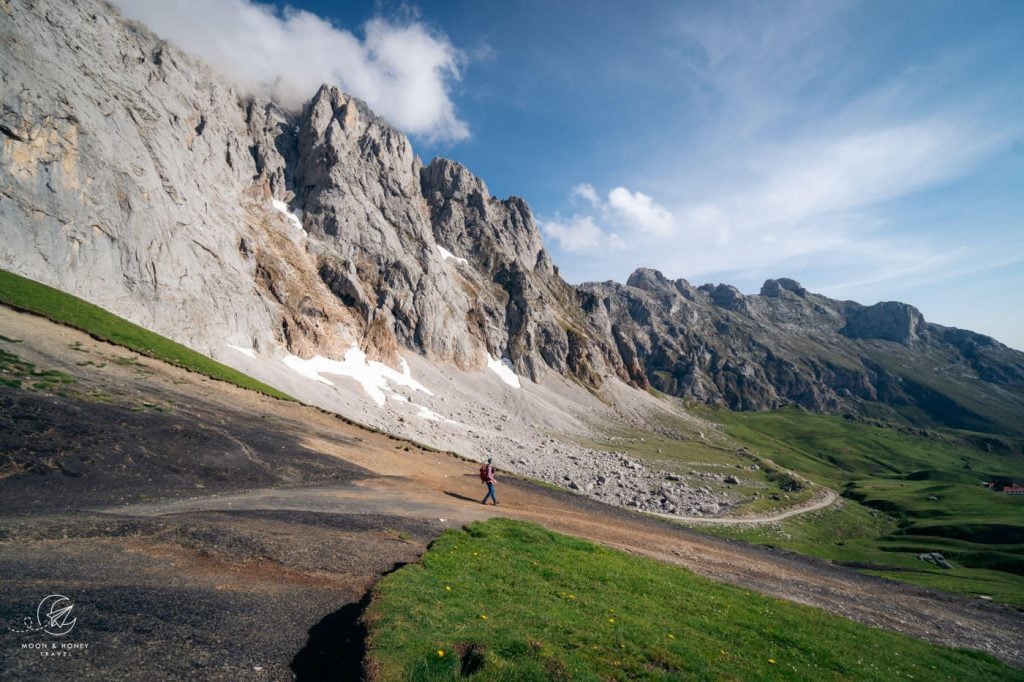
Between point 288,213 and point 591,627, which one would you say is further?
point 288,213

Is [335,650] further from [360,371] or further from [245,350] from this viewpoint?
[360,371]

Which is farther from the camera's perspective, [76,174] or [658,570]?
[76,174]

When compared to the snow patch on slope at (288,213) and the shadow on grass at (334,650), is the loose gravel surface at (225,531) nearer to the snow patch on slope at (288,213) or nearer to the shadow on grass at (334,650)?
the shadow on grass at (334,650)

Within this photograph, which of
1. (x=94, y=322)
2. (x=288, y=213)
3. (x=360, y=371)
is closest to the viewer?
(x=94, y=322)

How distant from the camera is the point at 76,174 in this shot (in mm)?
60031

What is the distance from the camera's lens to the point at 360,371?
9362 cm

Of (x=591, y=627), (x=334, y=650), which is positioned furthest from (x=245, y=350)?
(x=591, y=627)

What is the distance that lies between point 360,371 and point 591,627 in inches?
3436

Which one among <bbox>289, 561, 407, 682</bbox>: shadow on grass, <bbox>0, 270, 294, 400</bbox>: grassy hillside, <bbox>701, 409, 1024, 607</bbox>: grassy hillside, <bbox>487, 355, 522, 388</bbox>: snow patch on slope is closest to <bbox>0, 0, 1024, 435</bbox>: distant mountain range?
<bbox>487, 355, 522, 388</bbox>: snow patch on slope

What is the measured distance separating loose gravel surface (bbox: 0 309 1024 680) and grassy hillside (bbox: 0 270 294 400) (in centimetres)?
333

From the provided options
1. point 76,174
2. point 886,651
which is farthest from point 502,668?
point 76,174

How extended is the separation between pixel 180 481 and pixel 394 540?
14244 mm

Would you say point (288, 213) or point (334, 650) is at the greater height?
point (288, 213)

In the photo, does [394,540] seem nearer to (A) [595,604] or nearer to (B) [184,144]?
(A) [595,604]
